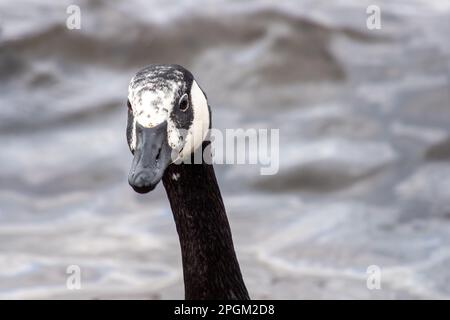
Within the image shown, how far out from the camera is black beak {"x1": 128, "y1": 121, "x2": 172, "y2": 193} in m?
3.65

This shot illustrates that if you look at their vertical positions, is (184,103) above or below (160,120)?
above

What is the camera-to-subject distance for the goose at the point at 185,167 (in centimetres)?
380

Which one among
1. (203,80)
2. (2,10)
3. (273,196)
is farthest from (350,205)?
(2,10)

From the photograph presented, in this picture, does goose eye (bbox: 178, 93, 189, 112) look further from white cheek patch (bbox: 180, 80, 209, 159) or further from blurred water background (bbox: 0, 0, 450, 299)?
blurred water background (bbox: 0, 0, 450, 299)

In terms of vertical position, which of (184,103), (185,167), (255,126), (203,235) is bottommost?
(203,235)

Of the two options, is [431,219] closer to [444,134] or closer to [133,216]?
[444,134]

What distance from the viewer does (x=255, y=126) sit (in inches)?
318

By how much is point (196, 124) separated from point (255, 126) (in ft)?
13.2

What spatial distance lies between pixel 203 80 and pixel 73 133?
114cm

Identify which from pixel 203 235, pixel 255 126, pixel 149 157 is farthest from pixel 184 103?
pixel 255 126

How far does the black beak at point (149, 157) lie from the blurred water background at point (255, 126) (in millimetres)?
2226

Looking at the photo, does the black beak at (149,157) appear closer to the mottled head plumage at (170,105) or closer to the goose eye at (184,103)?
the mottled head plumage at (170,105)

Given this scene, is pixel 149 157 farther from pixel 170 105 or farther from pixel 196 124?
pixel 196 124

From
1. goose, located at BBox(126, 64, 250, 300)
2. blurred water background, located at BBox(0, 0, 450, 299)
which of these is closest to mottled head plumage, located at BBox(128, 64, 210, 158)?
goose, located at BBox(126, 64, 250, 300)
